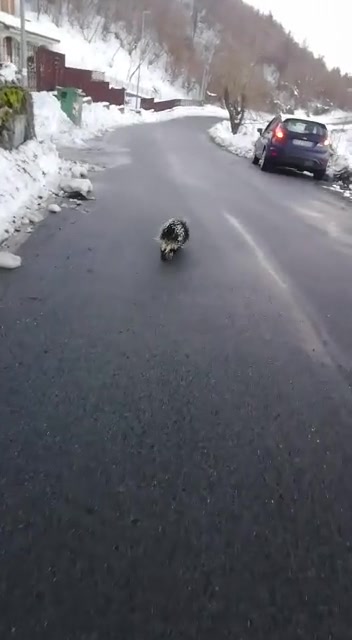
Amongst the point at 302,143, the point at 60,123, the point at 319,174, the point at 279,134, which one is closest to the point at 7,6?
the point at 60,123

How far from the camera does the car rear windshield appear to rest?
15.4 m

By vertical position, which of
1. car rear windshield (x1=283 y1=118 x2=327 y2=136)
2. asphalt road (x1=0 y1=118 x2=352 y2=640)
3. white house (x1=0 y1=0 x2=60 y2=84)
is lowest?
white house (x1=0 y1=0 x2=60 y2=84)

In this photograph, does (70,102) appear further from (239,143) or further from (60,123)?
(239,143)

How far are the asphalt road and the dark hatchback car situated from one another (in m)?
10.1

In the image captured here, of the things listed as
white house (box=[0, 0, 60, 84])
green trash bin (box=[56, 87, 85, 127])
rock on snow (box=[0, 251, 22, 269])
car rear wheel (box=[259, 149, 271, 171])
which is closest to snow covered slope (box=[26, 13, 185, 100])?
white house (box=[0, 0, 60, 84])

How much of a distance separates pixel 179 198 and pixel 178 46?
104490 mm

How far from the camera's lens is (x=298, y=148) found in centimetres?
1510

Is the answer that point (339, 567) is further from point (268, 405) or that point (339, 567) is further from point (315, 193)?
point (315, 193)

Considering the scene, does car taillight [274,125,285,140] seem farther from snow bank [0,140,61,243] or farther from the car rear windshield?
snow bank [0,140,61,243]

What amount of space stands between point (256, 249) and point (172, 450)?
14.8 feet

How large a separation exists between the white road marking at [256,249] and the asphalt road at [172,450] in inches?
6.6

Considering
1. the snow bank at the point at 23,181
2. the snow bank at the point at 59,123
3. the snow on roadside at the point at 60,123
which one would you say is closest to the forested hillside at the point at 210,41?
the snow on roadside at the point at 60,123

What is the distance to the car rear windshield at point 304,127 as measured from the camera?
15.4 meters

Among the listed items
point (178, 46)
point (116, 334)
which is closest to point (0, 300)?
point (116, 334)
